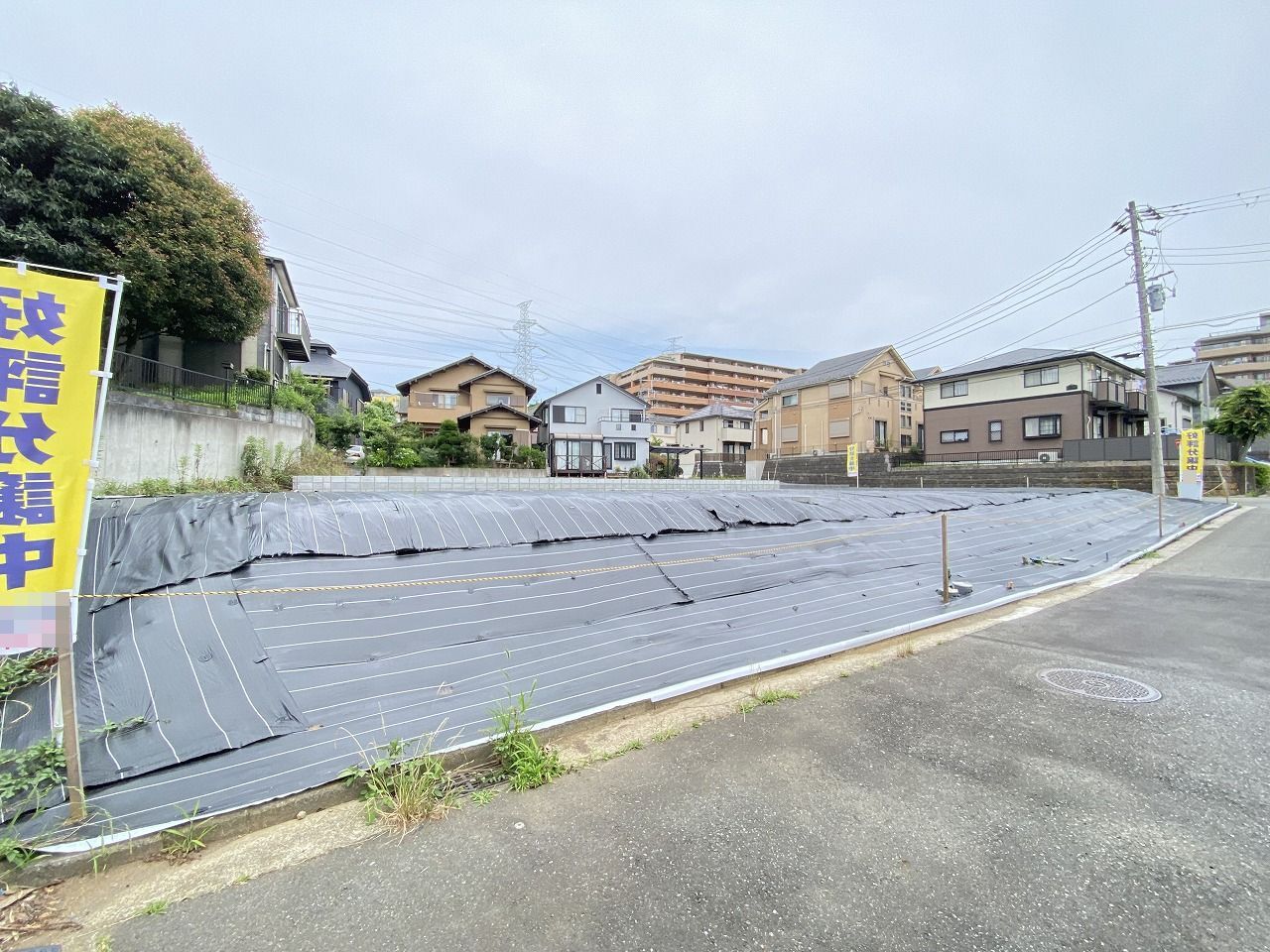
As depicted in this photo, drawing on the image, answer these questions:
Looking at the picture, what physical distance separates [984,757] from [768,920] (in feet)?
5.64

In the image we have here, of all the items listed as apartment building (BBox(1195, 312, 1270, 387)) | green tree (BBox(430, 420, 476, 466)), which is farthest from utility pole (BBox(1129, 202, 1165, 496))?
apartment building (BBox(1195, 312, 1270, 387))

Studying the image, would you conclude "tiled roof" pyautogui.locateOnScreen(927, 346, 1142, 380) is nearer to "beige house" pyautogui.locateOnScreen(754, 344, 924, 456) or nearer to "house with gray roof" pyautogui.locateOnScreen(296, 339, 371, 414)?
"beige house" pyautogui.locateOnScreen(754, 344, 924, 456)

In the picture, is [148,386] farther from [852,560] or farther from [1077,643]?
[1077,643]

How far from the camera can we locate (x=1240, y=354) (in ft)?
165

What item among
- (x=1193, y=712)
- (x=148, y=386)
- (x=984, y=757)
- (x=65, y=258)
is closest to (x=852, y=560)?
(x=1193, y=712)

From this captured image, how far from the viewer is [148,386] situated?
9.21m

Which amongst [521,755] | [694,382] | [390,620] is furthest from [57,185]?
[694,382]

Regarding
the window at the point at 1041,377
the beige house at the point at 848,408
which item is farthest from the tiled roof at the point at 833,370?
the window at the point at 1041,377

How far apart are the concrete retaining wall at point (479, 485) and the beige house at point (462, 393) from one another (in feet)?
46.6

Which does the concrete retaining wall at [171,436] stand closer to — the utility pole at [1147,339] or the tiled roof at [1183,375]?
the utility pole at [1147,339]

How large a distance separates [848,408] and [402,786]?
3399 centimetres

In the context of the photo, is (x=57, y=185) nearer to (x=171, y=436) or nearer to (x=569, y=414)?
(x=171, y=436)

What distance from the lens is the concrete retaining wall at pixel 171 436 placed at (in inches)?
315

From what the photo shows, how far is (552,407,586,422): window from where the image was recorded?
1156 inches
